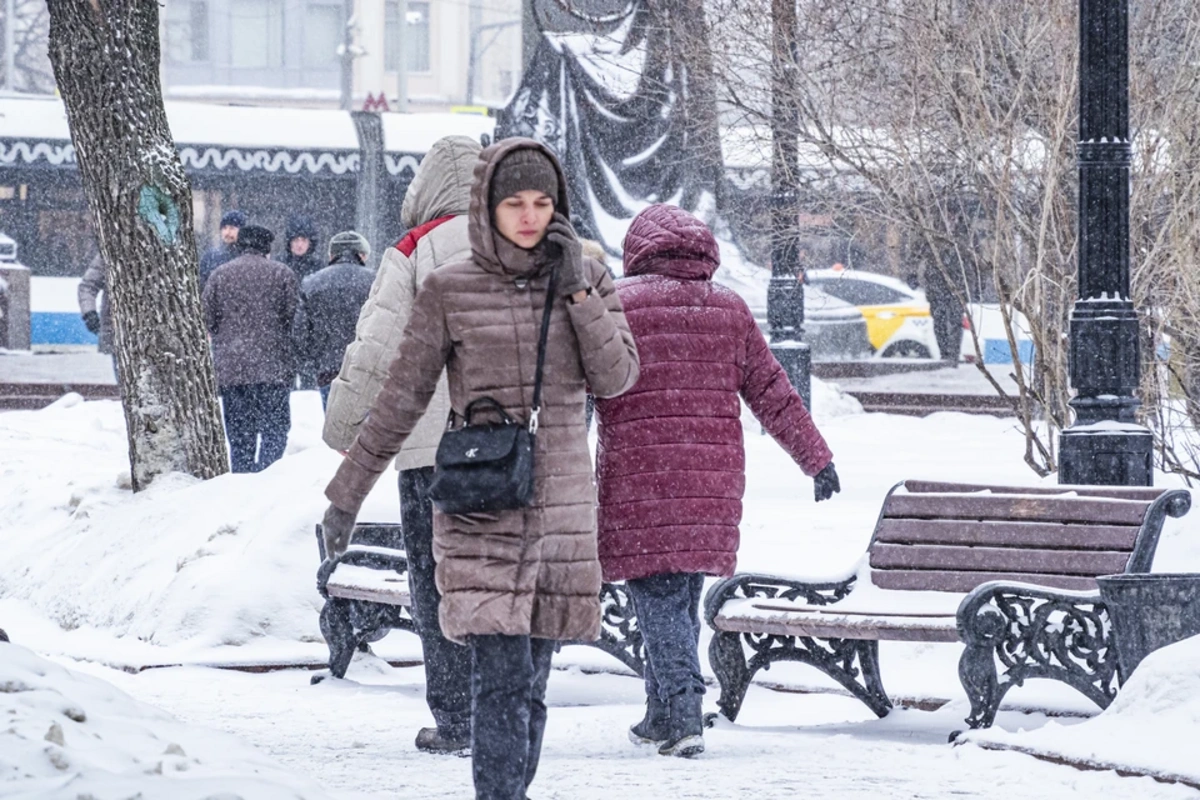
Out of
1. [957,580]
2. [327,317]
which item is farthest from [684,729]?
[327,317]

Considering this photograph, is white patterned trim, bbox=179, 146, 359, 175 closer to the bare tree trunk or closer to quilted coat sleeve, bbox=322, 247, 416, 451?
the bare tree trunk

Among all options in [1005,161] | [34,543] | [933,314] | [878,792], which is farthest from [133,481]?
[933,314]

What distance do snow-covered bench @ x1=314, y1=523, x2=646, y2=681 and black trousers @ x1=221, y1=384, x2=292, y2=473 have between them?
3724 mm

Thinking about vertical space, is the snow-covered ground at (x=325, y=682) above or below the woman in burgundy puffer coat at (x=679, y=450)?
below

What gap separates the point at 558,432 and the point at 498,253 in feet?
1.43

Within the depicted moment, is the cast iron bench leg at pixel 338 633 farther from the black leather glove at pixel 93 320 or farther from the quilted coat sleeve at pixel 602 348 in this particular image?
the black leather glove at pixel 93 320

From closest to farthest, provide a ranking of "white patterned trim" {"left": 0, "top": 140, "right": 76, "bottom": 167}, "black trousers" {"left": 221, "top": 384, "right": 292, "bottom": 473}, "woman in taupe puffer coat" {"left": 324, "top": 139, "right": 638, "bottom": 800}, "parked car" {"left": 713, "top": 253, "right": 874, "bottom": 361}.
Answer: "woman in taupe puffer coat" {"left": 324, "top": 139, "right": 638, "bottom": 800} < "black trousers" {"left": 221, "top": 384, "right": 292, "bottom": 473} < "white patterned trim" {"left": 0, "top": 140, "right": 76, "bottom": 167} < "parked car" {"left": 713, "top": 253, "right": 874, "bottom": 361}

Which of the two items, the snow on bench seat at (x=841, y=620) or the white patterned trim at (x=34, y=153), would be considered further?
the white patterned trim at (x=34, y=153)

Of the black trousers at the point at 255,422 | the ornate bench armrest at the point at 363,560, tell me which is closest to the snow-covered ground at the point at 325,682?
the ornate bench armrest at the point at 363,560

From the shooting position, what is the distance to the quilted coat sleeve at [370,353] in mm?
5559

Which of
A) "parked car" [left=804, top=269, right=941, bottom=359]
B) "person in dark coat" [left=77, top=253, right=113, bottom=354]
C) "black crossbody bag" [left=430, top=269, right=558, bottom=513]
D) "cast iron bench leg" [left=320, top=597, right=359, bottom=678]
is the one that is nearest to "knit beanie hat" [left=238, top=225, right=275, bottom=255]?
"person in dark coat" [left=77, top=253, right=113, bottom=354]

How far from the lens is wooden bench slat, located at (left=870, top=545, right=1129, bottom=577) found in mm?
6633

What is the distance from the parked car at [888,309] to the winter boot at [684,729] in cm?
2384

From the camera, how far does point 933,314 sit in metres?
31.3
